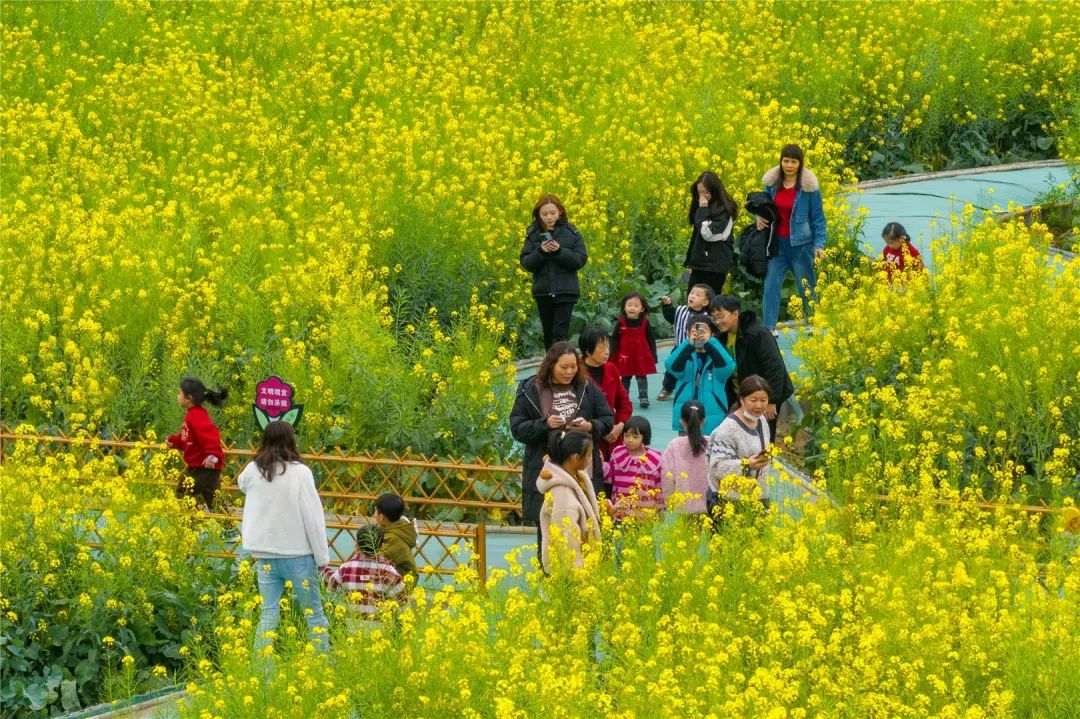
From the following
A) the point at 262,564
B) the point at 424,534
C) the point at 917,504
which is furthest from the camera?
the point at 424,534

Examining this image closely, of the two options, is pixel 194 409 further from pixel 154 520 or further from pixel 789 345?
pixel 789 345

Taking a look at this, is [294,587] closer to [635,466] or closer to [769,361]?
[635,466]

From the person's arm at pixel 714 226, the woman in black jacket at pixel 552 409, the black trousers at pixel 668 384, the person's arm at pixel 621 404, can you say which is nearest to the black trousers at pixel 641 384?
the black trousers at pixel 668 384

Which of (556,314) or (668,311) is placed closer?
(668,311)

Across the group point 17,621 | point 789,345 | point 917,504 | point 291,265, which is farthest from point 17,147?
point 917,504

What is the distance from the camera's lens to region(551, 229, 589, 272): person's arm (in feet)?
49.1

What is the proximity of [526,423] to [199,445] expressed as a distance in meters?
2.50

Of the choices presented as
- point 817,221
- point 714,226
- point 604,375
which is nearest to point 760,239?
point 817,221

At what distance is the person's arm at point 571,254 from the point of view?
49.1 ft

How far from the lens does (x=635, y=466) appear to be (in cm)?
1231

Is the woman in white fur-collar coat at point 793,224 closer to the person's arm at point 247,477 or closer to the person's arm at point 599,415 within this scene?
the person's arm at point 599,415

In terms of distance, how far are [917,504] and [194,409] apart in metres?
4.65

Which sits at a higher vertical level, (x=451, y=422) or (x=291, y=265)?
(x=291, y=265)

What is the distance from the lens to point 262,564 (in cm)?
1127
